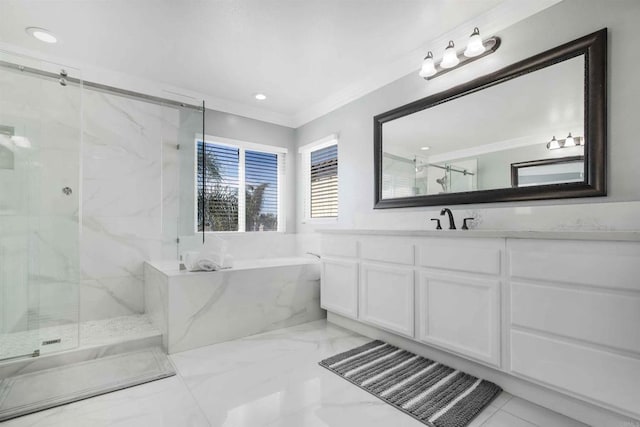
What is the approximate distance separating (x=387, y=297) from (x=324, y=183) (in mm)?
1856

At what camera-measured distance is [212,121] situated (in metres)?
3.54

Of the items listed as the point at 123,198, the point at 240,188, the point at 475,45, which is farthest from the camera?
the point at 240,188

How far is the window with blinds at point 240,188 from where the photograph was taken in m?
3.49

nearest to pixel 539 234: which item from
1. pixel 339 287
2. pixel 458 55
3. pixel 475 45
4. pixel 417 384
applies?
pixel 417 384

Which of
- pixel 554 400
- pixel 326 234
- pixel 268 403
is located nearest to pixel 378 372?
pixel 268 403

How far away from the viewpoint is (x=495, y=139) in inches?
85.0

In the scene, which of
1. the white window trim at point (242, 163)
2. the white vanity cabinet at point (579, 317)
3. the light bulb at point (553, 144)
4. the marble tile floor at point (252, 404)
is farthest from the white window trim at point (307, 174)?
the white vanity cabinet at point (579, 317)

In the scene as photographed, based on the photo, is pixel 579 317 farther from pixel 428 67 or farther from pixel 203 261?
pixel 203 261

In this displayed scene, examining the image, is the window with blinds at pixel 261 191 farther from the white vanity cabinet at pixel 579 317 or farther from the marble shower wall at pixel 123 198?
the white vanity cabinet at pixel 579 317

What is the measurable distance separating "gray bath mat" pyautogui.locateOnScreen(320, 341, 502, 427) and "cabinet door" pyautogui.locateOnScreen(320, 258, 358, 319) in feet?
1.34

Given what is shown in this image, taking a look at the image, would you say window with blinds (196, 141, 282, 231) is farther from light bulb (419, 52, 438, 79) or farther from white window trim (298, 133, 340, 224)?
light bulb (419, 52, 438, 79)

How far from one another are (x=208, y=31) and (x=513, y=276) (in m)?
2.62

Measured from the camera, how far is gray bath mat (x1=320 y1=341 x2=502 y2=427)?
154 cm

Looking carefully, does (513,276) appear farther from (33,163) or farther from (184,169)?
(33,163)
